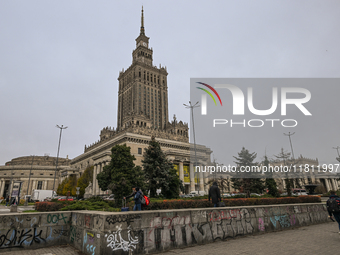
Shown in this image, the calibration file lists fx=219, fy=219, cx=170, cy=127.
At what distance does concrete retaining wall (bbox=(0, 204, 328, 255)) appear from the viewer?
6.34 m

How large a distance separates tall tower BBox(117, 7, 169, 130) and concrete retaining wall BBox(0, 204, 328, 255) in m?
93.7

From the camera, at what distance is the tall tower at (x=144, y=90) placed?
10662cm

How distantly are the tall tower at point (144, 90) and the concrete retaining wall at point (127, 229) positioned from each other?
93.7m

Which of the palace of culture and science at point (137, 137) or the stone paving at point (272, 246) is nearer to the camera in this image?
the stone paving at point (272, 246)

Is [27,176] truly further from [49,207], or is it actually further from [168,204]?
[168,204]

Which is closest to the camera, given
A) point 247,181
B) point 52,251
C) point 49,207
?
point 52,251

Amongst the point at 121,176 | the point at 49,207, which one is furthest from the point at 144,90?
A: the point at 49,207

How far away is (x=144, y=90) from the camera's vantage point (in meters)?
110

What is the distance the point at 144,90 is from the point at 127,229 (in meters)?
106

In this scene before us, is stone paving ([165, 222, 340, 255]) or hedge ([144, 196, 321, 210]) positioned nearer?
stone paving ([165, 222, 340, 255])

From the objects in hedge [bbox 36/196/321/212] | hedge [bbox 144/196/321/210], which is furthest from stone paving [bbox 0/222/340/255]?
hedge [bbox 36/196/321/212]

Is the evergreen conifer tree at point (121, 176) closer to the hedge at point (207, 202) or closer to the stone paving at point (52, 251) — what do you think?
the hedge at point (207, 202)

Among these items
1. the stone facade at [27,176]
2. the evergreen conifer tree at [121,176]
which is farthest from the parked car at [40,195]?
the stone facade at [27,176]

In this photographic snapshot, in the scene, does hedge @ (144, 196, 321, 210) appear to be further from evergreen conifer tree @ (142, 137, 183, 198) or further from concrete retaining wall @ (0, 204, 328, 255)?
evergreen conifer tree @ (142, 137, 183, 198)
